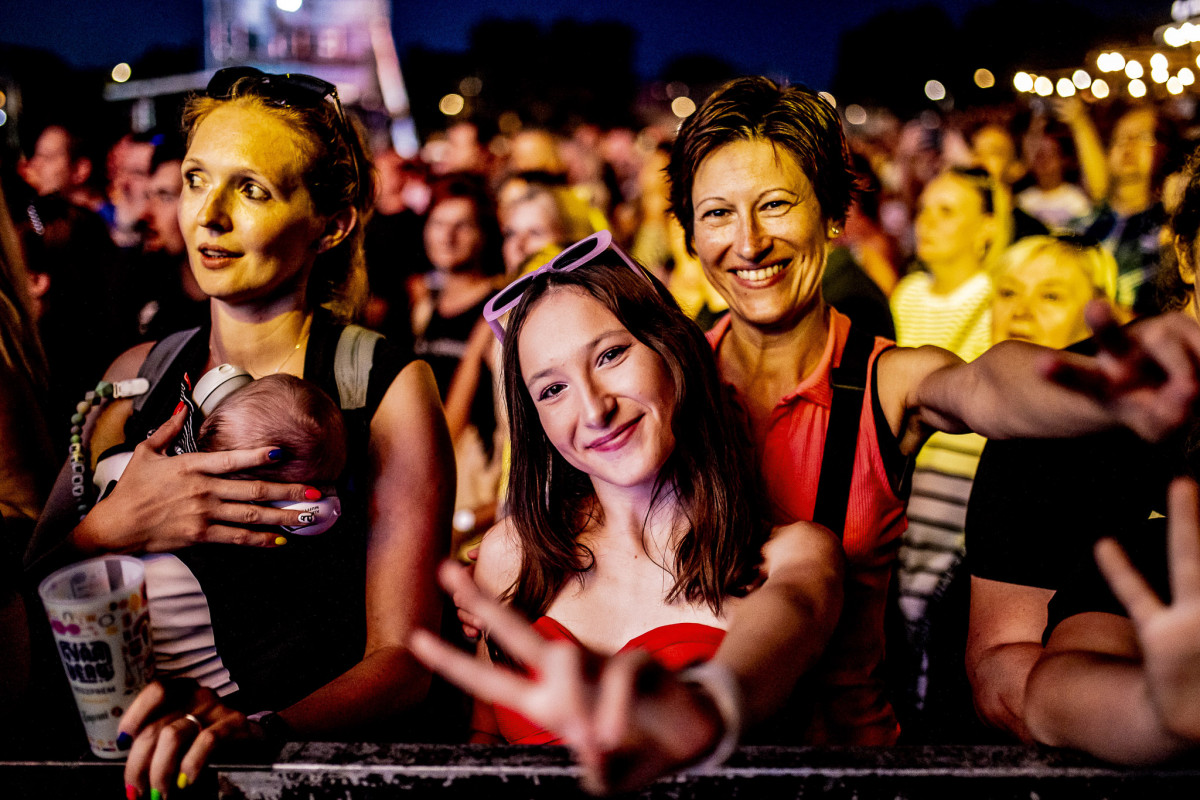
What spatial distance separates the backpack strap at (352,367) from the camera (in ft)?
6.05

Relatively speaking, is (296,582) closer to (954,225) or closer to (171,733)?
(171,733)

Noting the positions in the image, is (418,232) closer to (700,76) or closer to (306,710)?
(306,710)

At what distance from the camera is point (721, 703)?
101 cm

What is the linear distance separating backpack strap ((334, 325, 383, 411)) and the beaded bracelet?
439mm

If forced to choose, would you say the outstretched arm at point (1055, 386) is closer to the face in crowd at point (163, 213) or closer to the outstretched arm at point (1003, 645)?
the outstretched arm at point (1003, 645)

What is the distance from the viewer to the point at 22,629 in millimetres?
1512

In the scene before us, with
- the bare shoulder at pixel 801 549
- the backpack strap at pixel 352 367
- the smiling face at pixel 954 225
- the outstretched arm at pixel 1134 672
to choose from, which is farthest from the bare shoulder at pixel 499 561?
the smiling face at pixel 954 225

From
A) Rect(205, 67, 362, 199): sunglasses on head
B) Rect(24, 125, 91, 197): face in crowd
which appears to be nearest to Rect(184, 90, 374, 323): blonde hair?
Rect(205, 67, 362, 199): sunglasses on head

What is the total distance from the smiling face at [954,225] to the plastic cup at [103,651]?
3.90 m

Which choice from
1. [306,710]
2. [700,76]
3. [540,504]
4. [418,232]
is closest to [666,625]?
[540,504]

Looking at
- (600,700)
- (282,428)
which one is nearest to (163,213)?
(282,428)

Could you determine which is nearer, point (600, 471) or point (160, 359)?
point (600, 471)

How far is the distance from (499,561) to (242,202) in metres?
0.96

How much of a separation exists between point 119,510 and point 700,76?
3877cm
